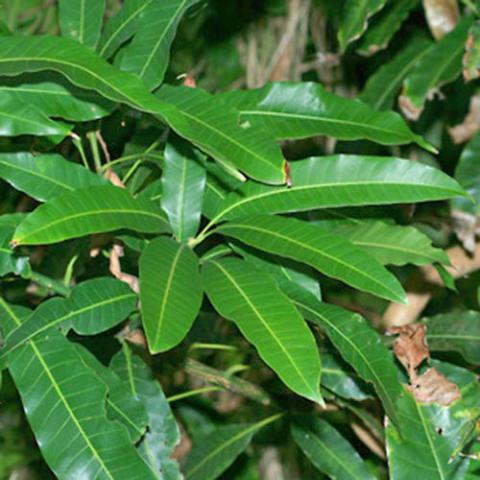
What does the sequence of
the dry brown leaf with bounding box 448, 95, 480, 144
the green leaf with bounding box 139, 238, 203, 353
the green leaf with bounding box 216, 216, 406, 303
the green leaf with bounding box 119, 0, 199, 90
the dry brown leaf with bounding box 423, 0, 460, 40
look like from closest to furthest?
the green leaf with bounding box 139, 238, 203, 353 < the green leaf with bounding box 216, 216, 406, 303 < the green leaf with bounding box 119, 0, 199, 90 < the dry brown leaf with bounding box 423, 0, 460, 40 < the dry brown leaf with bounding box 448, 95, 480, 144

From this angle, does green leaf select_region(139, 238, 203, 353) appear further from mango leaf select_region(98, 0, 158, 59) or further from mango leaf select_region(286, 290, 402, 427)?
mango leaf select_region(98, 0, 158, 59)

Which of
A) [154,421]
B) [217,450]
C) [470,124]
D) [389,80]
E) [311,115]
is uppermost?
[311,115]

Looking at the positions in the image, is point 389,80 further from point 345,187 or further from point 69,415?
point 69,415

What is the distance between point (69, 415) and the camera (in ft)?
2.93

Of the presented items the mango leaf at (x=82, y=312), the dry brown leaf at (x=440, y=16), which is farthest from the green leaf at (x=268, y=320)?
the dry brown leaf at (x=440, y=16)

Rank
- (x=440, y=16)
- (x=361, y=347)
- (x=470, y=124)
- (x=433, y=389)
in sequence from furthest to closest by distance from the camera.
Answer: (x=470, y=124) < (x=440, y=16) < (x=433, y=389) < (x=361, y=347)

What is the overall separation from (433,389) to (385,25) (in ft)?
2.33

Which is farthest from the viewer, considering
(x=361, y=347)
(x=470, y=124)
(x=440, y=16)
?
(x=470, y=124)

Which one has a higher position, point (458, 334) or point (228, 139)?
point (228, 139)

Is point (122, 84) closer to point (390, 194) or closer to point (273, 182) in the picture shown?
point (273, 182)

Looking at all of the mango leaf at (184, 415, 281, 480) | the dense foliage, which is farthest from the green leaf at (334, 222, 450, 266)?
the mango leaf at (184, 415, 281, 480)

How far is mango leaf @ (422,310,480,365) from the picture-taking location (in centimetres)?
118

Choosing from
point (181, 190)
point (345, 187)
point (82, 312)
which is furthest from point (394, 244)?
point (82, 312)

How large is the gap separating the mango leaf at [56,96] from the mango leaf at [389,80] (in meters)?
0.66
